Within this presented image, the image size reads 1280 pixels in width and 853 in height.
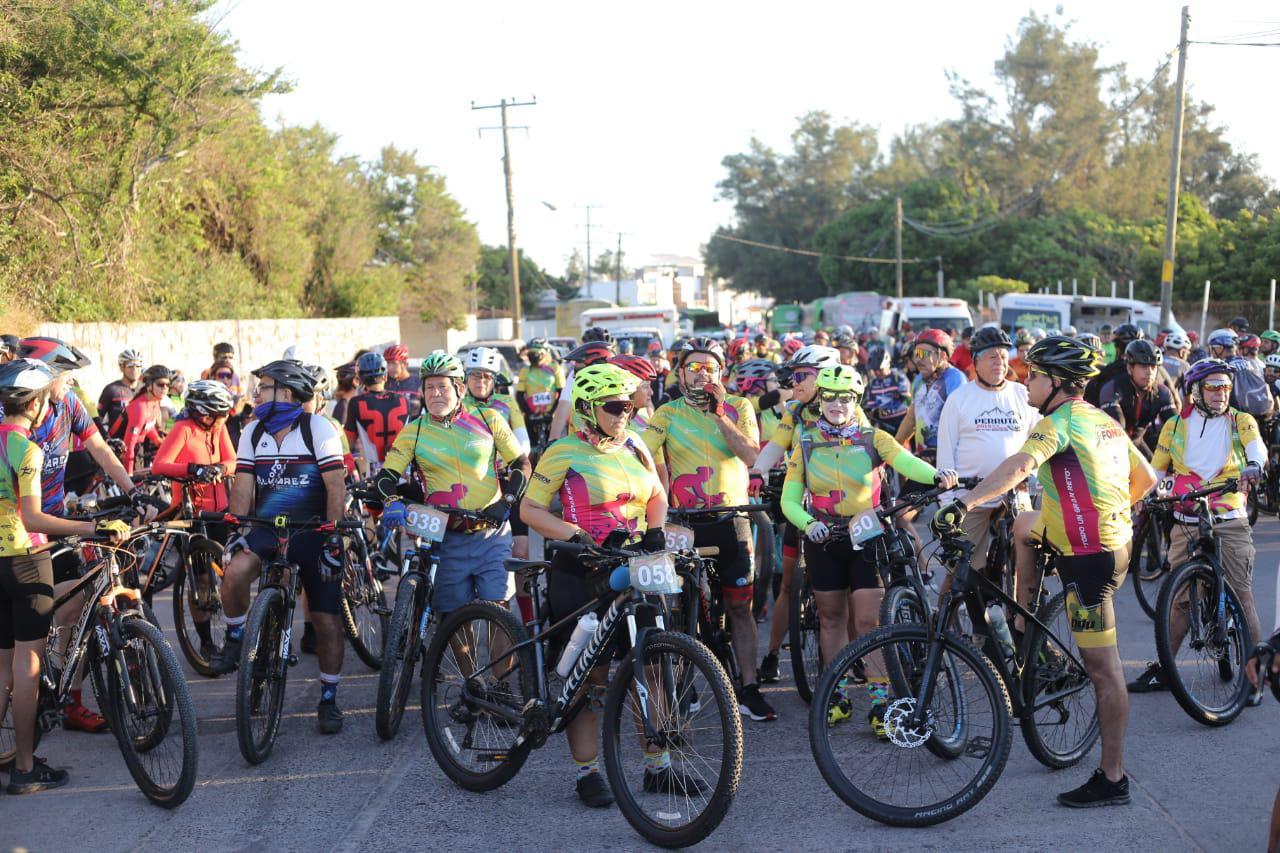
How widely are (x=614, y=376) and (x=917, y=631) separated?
1662mm

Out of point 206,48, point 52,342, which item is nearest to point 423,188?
point 206,48

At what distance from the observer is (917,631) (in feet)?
16.3

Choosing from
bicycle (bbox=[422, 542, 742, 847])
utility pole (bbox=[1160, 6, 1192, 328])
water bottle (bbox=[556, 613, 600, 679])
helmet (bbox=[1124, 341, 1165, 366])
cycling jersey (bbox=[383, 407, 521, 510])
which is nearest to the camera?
bicycle (bbox=[422, 542, 742, 847])

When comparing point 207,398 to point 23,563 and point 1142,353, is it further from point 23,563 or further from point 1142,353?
point 1142,353

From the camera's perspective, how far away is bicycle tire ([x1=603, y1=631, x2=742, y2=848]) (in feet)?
15.2

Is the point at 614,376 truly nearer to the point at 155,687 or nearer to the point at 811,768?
the point at 811,768

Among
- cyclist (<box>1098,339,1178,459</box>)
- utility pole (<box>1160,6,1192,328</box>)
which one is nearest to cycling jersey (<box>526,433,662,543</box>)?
cyclist (<box>1098,339,1178,459</box>)

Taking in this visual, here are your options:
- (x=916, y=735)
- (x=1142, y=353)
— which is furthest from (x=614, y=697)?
(x=1142, y=353)

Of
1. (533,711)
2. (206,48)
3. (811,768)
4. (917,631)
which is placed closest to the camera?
(917,631)

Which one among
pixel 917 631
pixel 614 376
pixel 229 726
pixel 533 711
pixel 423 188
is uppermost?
pixel 423 188

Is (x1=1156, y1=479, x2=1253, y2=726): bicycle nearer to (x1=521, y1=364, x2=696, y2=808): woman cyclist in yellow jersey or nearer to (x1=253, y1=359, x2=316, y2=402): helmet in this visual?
(x1=521, y1=364, x2=696, y2=808): woman cyclist in yellow jersey

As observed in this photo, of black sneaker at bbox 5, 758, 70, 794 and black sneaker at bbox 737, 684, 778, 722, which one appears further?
black sneaker at bbox 737, 684, 778, 722

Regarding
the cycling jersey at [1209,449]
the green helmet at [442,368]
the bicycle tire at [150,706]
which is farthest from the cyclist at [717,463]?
the bicycle tire at [150,706]

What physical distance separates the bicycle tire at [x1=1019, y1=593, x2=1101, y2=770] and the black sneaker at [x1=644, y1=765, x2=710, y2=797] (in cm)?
154
